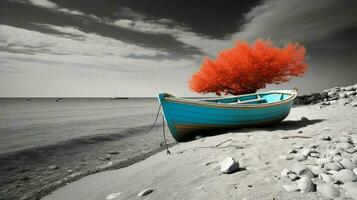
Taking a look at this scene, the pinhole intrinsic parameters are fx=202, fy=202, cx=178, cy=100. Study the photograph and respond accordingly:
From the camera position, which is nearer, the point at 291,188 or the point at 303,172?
the point at 291,188

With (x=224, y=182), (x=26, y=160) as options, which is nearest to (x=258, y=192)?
(x=224, y=182)

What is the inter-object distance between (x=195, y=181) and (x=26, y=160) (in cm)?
839

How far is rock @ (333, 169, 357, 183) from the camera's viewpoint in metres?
2.97

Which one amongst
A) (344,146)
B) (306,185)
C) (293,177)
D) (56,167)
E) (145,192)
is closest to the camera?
(306,185)

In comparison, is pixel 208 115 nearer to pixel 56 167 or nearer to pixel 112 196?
pixel 112 196

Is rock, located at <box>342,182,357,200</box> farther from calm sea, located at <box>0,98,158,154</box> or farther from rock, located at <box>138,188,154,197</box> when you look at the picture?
calm sea, located at <box>0,98,158,154</box>

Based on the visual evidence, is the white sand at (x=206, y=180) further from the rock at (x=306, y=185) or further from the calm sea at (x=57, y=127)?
the calm sea at (x=57, y=127)

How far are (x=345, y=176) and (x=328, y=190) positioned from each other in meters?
0.56

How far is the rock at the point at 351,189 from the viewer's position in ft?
8.50

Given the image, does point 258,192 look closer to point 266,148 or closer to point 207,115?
point 266,148

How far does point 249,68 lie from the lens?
3083 cm

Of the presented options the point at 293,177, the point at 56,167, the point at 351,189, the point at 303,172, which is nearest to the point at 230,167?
the point at 293,177

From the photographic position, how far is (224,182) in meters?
3.63

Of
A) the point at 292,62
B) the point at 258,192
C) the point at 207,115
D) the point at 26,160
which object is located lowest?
the point at 26,160
